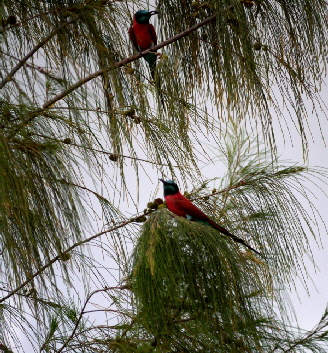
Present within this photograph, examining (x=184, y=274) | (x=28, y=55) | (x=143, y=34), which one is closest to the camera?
(x=184, y=274)

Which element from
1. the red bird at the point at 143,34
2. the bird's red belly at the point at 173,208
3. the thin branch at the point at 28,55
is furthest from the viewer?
the red bird at the point at 143,34

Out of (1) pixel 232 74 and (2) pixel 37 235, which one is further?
(1) pixel 232 74

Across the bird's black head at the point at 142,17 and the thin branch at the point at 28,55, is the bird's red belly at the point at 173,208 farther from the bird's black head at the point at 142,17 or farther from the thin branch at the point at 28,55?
the bird's black head at the point at 142,17

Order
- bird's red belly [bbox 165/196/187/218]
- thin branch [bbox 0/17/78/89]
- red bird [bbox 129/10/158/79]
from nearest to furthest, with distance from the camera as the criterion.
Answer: thin branch [bbox 0/17/78/89], bird's red belly [bbox 165/196/187/218], red bird [bbox 129/10/158/79]

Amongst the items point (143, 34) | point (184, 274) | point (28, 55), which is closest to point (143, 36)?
point (143, 34)

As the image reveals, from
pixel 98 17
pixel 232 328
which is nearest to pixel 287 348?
pixel 232 328

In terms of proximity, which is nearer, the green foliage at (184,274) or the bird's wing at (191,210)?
the green foliage at (184,274)

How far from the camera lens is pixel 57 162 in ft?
4.20

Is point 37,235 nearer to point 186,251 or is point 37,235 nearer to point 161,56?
point 186,251

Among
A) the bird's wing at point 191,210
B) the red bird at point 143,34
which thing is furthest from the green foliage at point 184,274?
the red bird at point 143,34

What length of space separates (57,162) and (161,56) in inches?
25.6

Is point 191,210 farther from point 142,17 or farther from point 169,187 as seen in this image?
point 142,17

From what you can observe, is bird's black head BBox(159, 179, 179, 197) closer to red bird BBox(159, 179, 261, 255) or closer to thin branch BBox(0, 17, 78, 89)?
red bird BBox(159, 179, 261, 255)

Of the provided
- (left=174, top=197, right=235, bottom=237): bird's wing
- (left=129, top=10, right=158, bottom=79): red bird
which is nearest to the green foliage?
(left=174, top=197, right=235, bottom=237): bird's wing
